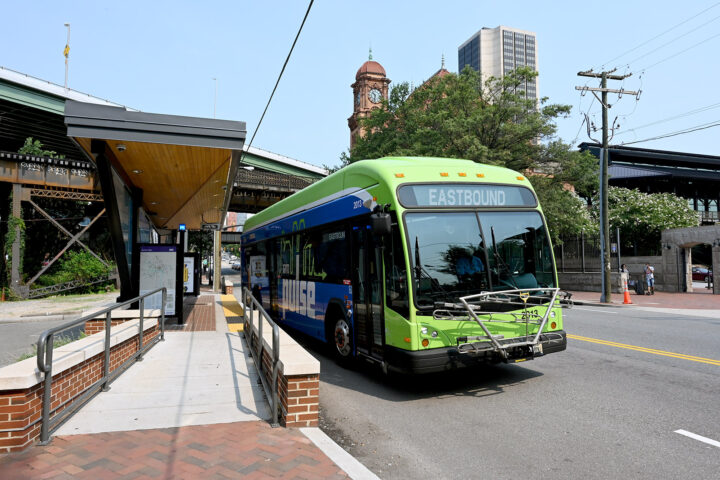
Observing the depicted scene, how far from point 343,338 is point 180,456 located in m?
4.16

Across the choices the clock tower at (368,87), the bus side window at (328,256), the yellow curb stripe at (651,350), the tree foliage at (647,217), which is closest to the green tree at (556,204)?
the tree foliage at (647,217)

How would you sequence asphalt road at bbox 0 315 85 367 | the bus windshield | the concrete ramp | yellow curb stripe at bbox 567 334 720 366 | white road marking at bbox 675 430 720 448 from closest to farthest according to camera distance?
white road marking at bbox 675 430 720 448, the concrete ramp, the bus windshield, yellow curb stripe at bbox 567 334 720 366, asphalt road at bbox 0 315 85 367

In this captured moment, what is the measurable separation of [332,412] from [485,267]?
2.76m

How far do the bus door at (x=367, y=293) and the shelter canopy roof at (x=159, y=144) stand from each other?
3.07m

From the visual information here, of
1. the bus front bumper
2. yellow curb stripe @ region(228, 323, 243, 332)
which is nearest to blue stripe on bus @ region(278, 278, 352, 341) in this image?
yellow curb stripe @ region(228, 323, 243, 332)

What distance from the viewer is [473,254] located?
6.66 meters

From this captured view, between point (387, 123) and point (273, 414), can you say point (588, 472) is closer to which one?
point (273, 414)

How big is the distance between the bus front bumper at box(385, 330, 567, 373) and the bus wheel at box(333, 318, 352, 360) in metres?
1.36

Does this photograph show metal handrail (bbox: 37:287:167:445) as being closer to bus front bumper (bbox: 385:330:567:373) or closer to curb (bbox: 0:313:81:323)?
bus front bumper (bbox: 385:330:567:373)

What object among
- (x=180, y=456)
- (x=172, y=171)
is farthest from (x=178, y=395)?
(x=172, y=171)

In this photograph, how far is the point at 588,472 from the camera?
13.6 ft

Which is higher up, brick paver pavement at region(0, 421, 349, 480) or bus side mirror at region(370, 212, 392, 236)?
bus side mirror at region(370, 212, 392, 236)

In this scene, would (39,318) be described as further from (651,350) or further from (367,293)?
(651,350)

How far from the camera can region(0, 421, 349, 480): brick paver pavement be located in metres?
3.81
